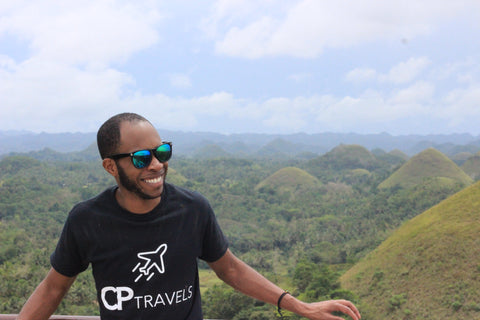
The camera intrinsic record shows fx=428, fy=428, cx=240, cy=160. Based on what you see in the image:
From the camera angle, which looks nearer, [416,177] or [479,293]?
[479,293]

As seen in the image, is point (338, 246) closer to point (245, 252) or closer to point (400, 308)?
point (245, 252)

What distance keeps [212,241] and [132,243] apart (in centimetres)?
25

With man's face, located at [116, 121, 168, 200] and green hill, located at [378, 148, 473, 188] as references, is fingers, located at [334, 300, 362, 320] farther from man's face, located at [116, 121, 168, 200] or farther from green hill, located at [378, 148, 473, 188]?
green hill, located at [378, 148, 473, 188]

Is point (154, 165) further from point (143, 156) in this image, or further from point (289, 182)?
point (289, 182)

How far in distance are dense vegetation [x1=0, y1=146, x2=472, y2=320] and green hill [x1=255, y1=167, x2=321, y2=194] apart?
0.13m

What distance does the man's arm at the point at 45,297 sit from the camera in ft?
4.10

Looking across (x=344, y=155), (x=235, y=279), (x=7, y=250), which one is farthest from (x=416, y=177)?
(x=235, y=279)

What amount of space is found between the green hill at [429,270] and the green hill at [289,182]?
3224 cm

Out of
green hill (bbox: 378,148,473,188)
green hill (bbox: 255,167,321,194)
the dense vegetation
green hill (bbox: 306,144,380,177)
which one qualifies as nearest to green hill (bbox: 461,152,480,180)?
green hill (bbox: 378,148,473,188)

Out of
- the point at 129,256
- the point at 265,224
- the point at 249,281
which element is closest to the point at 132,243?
the point at 129,256

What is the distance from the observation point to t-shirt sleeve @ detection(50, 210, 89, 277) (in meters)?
1.22

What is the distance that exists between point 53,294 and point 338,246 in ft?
85.5

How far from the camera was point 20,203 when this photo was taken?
37.7 m

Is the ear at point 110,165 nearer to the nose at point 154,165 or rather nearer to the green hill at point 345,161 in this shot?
the nose at point 154,165
